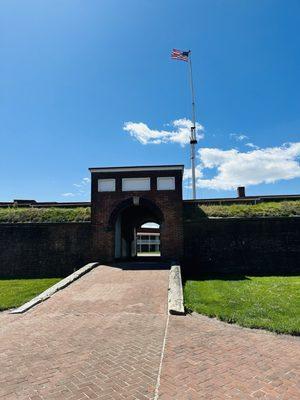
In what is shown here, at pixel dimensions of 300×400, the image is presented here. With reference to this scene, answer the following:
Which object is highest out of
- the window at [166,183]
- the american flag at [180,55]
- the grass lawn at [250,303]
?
the american flag at [180,55]

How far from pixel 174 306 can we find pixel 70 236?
386 inches

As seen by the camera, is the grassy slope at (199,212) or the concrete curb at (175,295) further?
the grassy slope at (199,212)

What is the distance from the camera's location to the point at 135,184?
703 inches

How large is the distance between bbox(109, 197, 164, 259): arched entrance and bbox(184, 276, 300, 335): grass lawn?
581cm

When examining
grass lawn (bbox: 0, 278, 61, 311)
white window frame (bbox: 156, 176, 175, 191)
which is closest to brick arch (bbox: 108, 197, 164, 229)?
white window frame (bbox: 156, 176, 175, 191)

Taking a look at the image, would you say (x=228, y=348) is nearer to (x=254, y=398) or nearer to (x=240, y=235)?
(x=254, y=398)

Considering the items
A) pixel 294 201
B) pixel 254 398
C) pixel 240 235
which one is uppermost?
pixel 294 201

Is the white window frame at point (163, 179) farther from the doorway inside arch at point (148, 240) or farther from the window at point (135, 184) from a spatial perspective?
the doorway inside arch at point (148, 240)

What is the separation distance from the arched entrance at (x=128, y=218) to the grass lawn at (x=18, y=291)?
5.12 metres

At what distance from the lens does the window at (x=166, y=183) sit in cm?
1752

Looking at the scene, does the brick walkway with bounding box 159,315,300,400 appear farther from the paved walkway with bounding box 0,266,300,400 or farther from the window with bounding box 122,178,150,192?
the window with bounding box 122,178,150,192

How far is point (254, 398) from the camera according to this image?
4371 mm

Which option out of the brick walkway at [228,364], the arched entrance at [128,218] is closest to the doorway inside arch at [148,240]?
the arched entrance at [128,218]

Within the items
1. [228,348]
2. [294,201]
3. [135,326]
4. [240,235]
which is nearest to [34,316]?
[135,326]
